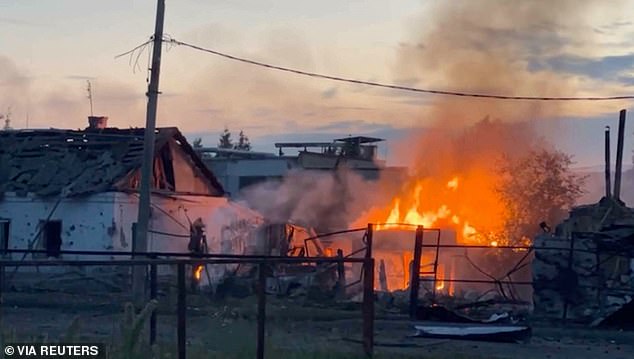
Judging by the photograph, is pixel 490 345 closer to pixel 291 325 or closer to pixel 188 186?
pixel 291 325

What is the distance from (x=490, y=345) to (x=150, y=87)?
38.5ft

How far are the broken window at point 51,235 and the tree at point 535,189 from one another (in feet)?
88.9

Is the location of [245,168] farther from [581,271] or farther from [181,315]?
[181,315]

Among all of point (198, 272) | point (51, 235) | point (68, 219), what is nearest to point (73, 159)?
point (68, 219)

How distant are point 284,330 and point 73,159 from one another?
18.5 meters

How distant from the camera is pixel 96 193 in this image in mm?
33969

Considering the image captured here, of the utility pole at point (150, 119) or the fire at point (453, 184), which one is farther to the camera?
the fire at point (453, 184)

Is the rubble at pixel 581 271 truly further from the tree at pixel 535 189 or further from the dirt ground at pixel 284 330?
the tree at pixel 535 189

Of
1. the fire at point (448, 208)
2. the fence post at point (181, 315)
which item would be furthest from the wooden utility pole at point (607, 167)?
the fence post at point (181, 315)

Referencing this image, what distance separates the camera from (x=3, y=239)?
3547 centimetres

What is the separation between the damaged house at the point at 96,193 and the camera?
112ft

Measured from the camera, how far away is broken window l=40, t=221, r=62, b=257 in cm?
3472

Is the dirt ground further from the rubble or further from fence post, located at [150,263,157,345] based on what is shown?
the rubble

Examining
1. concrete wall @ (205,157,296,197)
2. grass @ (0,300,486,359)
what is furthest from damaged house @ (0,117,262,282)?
concrete wall @ (205,157,296,197)
